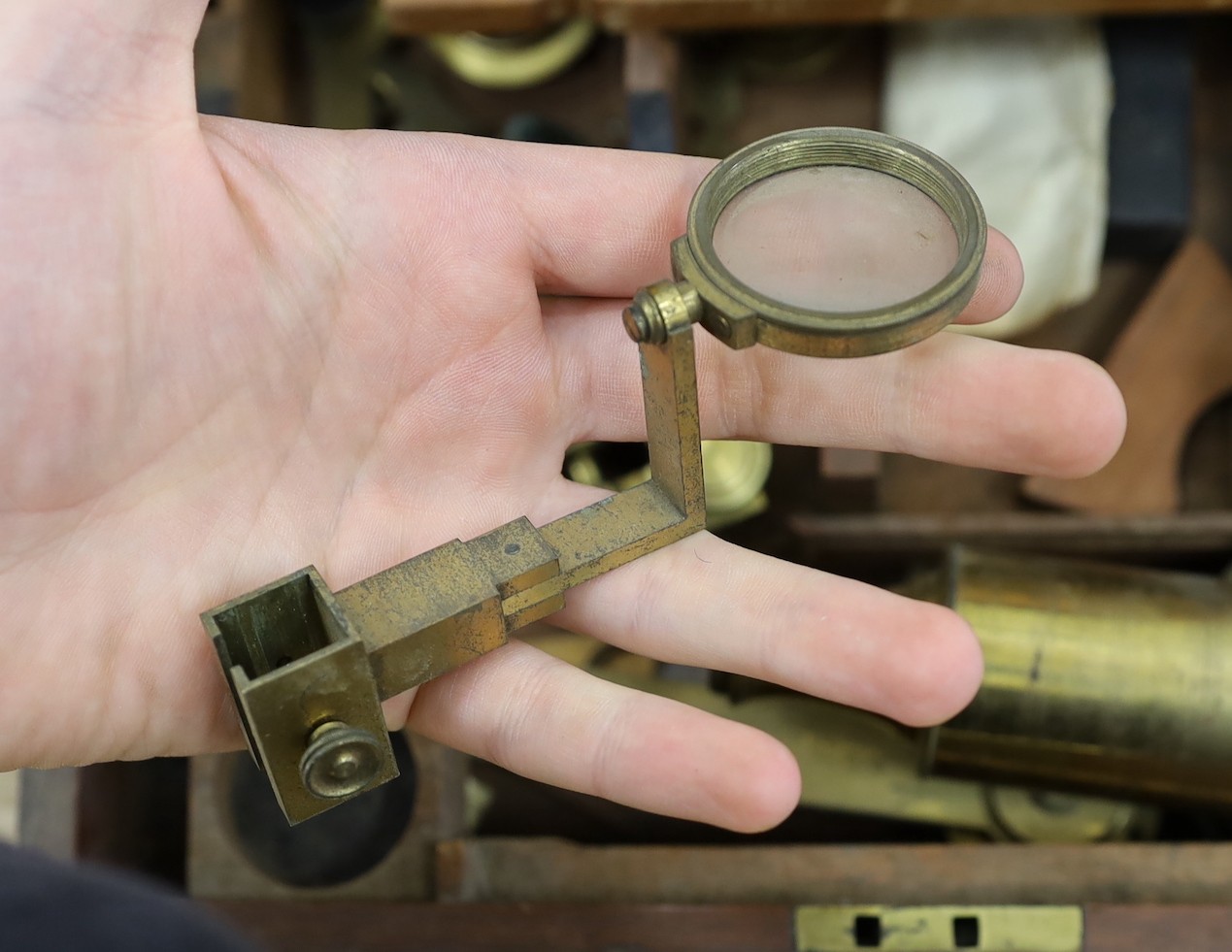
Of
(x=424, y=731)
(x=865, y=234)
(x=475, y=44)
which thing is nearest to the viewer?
(x=865, y=234)

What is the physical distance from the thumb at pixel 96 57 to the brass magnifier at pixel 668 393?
0.40 meters

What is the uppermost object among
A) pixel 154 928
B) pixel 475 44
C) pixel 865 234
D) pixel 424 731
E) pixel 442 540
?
pixel 475 44

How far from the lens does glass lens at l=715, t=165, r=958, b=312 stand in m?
0.90

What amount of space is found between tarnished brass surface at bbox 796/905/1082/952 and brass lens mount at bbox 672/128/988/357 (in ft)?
1.75

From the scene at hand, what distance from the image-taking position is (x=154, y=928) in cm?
48

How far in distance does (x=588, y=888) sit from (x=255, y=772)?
376 mm

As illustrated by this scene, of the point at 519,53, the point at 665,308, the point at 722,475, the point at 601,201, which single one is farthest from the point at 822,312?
the point at 519,53

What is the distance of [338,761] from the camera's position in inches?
34.9

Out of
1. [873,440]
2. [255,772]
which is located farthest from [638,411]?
[255,772]

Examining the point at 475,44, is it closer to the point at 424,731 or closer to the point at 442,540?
the point at 442,540

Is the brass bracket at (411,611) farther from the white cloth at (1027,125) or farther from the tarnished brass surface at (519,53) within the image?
the tarnished brass surface at (519,53)

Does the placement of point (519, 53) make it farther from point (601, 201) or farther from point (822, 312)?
point (822, 312)

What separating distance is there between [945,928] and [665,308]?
2.04 ft

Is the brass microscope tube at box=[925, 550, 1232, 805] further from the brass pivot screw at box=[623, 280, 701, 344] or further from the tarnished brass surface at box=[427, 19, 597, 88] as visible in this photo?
the tarnished brass surface at box=[427, 19, 597, 88]
